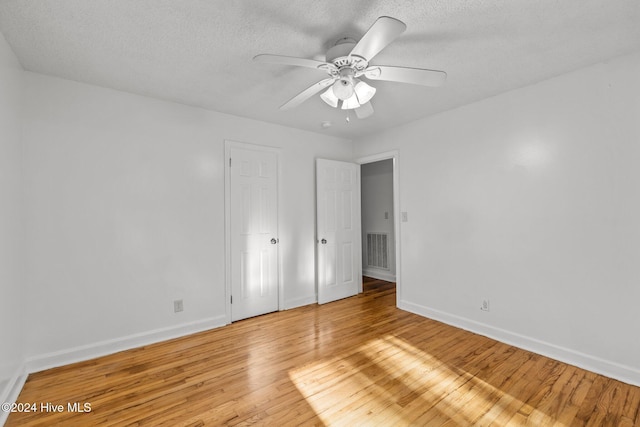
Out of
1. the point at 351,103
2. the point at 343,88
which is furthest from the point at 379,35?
Result: the point at 351,103

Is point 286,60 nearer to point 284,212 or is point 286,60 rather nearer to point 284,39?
point 284,39

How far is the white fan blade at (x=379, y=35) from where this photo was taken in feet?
4.57

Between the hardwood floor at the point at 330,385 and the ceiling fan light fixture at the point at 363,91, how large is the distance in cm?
225

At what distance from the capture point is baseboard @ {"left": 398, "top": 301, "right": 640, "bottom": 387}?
7.18 ft

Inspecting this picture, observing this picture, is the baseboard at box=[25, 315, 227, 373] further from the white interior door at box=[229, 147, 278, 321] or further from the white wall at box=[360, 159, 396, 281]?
the white wall at box=[360, 159, 396, 281]

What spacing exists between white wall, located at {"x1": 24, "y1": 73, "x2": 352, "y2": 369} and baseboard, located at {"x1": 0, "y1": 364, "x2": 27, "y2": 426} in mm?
131

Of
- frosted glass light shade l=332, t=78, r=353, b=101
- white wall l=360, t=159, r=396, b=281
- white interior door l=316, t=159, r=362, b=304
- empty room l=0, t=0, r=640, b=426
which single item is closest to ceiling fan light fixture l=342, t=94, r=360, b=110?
empty room l=0, t=0, r=640, b=426

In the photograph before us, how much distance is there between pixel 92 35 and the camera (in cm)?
192

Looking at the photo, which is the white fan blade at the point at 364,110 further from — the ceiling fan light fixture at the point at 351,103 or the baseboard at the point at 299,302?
the baseboard at the point at 299,302

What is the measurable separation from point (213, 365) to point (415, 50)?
303 centimetres

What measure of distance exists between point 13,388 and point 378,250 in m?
5.03

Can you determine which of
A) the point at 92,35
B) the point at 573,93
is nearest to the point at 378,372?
the point at 573,93

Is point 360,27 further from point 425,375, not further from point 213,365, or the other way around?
point 213,365

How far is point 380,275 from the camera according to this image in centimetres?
566
